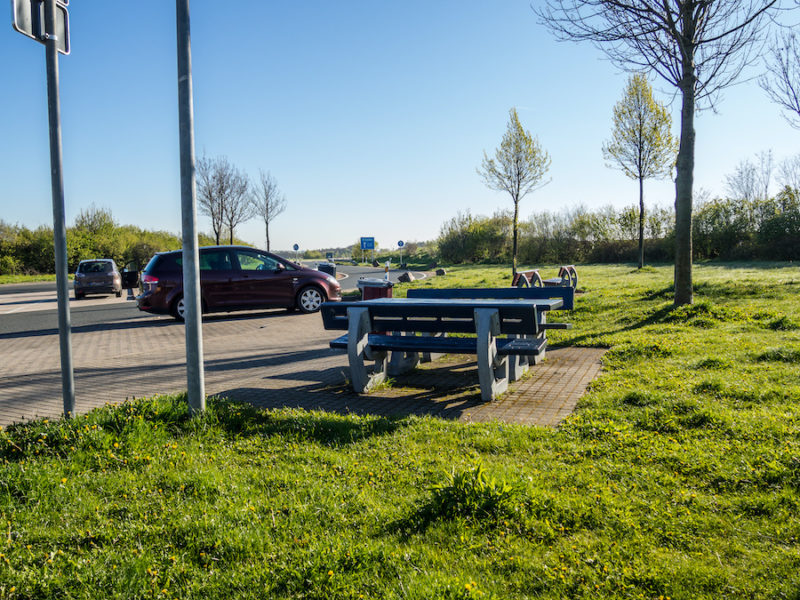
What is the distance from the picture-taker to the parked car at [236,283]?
13.4 metres

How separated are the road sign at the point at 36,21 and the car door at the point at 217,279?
9.43 meters

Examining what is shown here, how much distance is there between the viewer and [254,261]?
14445 mm

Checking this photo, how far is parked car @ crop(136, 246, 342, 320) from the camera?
13.4m

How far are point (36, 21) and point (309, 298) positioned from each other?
1073 centimetres

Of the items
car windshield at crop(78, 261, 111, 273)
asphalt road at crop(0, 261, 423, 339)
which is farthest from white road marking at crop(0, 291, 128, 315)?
car windshield at crop(78, 261, 111, 273)

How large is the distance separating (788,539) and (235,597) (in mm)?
2551

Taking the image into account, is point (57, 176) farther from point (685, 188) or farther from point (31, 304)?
point (31, 304)

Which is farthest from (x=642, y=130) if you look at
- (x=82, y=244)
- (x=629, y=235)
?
(x=82, y=244)

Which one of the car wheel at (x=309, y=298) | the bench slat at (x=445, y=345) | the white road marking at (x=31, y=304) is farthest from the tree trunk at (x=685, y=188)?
the white road marking at (x=31, y=304)

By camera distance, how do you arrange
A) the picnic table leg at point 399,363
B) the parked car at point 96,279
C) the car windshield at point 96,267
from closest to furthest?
the picnic table leg at point 399,363 → the parked car at point 96,279 → the car windshield at point 96,267

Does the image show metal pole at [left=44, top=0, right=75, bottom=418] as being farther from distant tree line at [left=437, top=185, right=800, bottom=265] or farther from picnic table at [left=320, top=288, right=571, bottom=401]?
distant tree line at [left=437, top=185, right=800, bottom=265]

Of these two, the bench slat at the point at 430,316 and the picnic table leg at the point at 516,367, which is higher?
the bench slat at the point at 430,316

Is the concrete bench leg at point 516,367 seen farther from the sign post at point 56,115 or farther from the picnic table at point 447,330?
the sign post at point 56,115

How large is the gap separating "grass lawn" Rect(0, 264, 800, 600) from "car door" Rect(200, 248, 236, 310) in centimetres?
916
